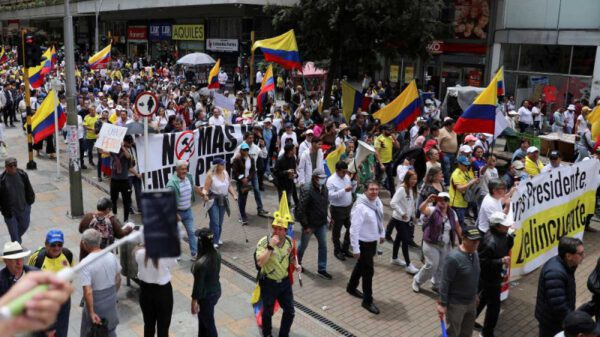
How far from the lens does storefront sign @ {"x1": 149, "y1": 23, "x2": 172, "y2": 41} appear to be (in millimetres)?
47125

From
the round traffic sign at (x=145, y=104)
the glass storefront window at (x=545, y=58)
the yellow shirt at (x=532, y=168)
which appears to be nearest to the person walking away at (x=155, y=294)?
the round traffic sign at (x=145, y=104)

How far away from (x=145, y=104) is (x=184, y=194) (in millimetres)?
1887

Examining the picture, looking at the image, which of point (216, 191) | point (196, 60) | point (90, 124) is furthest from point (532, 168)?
point (196, 60)

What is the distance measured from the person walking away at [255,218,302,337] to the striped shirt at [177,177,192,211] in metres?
2.77

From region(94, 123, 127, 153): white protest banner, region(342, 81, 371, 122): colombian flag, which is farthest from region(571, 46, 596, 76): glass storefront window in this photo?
region(94, 123, 127, 153): white protest banner

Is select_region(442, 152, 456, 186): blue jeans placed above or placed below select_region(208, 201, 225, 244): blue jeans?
above

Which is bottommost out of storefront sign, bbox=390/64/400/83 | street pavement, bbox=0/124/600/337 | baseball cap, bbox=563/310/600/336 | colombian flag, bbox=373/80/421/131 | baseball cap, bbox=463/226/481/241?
street pavement, bbox=0/124/600/337

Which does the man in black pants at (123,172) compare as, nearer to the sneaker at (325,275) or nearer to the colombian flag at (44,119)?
the colombian flag at (44,119)

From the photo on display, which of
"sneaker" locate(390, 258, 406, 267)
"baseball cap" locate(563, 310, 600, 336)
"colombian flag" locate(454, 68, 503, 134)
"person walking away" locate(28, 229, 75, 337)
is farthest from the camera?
"colombian flag" locate(454, 68, 503, 134)

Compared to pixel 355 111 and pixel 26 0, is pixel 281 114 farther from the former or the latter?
pixel 26 0

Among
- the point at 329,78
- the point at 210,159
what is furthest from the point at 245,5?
the point at 210,159

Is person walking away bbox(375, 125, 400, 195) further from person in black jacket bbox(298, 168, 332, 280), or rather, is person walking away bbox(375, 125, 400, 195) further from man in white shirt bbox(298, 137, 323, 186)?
person in black jacket bbox(298, 168, 332, 280)

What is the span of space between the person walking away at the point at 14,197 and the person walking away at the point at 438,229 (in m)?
6.00

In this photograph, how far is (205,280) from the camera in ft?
19.9
